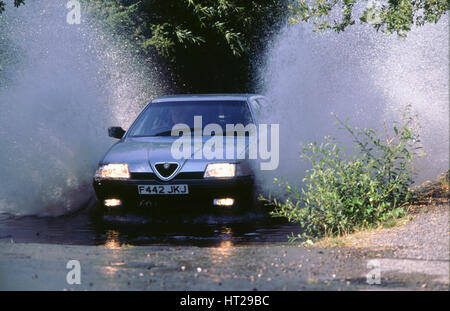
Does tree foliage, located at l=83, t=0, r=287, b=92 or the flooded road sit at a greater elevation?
tree foliage, located at l=83, t=0, r=287, b=92

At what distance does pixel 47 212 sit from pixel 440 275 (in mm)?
6516

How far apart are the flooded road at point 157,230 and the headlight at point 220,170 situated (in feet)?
1.56

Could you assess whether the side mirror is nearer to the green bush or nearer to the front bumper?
the front bumper

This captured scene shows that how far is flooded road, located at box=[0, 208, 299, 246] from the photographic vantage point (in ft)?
29.8

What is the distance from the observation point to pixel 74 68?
17000 millimetres

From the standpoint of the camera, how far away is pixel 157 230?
975cm

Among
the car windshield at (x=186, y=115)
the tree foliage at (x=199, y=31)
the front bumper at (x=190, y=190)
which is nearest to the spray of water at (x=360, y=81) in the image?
the tree foliage at (x=199, y=31)

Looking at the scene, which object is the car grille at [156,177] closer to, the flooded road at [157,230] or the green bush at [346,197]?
the flooded road at [157,230]

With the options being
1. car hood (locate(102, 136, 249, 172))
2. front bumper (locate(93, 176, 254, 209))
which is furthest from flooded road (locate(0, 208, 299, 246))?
car hood (locate(102, 136, 249, 172))

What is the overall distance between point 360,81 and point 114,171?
900 centimetres

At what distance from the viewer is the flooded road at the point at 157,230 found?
9.09 meters

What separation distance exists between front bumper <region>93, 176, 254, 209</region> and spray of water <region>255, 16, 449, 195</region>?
354 centimetres

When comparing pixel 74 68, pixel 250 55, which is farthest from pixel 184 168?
pixel 250 55

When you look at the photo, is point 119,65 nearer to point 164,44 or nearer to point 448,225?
point 164,44
